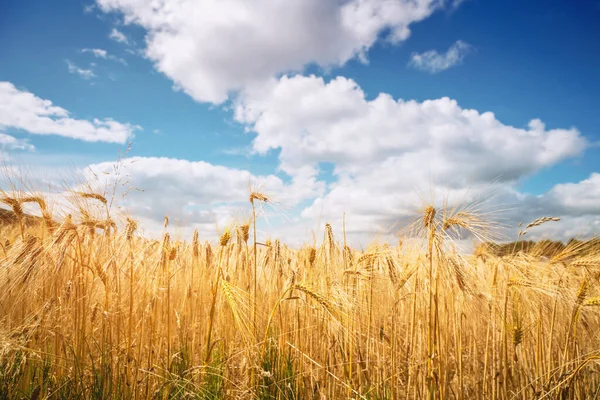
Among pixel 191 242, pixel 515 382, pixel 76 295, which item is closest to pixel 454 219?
pixel 515 382

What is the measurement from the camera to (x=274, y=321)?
386 centimetres

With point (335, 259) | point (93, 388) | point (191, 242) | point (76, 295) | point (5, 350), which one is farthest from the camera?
point (191, 242)

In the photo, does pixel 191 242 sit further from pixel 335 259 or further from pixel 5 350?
pixel 5 350

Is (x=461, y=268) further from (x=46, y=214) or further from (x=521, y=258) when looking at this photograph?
(x=46, y=214)

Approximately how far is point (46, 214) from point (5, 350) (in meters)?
1.52

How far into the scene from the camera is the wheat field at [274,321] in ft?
8.88

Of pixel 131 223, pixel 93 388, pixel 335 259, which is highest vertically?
pixel 131 223

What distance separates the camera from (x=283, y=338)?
3.42 metres

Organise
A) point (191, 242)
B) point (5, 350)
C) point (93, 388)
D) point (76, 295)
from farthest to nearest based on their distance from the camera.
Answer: point (191, 242), point (76, 295), point (93, 388), point (5, 350)

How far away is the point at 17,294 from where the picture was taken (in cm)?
296

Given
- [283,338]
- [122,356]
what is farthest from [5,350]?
[283,338]

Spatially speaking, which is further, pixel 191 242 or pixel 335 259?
pixel 191 242

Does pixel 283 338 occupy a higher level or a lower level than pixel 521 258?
lower

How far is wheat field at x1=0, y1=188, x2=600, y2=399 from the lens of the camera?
271 cm
